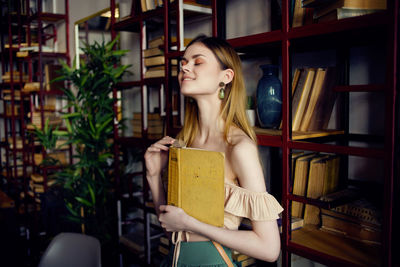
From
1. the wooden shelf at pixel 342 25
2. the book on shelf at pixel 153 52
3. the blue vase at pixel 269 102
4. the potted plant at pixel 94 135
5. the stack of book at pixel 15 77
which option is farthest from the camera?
the stack of book at pixel 15 77

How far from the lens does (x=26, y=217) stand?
16.4 feet

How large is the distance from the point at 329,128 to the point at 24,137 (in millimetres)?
4716

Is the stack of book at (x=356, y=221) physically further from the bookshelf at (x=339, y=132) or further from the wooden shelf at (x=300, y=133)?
the wooden shelf at (x=300, y=133)

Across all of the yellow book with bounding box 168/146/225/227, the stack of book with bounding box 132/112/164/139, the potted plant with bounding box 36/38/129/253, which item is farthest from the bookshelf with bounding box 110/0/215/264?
the yellow book with bounding box 168/146/225/227

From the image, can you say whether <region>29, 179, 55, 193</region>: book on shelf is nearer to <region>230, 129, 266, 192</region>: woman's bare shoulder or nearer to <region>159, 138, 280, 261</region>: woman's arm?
<region>159, 138, 280, 261</region>: woman's arm

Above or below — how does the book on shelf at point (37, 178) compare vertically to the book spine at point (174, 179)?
below

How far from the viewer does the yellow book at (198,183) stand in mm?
1216

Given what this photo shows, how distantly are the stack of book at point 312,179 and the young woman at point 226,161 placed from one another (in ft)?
1.44

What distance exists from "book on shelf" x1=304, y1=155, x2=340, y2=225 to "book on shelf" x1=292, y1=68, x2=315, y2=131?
8.2 inches

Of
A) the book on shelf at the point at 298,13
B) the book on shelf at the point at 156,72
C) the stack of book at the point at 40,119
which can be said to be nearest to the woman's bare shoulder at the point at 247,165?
the book on shelf at the point at 298,13

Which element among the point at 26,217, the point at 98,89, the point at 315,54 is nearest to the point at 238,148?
the point at 315,54

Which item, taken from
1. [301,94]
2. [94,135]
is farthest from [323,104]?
[94,135]

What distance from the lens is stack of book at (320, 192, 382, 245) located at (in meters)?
1.47

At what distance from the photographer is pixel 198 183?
1.26 m
